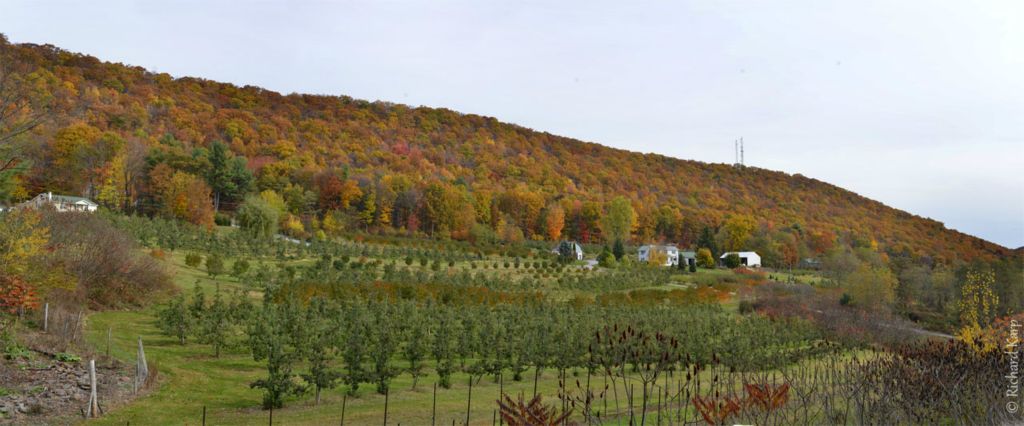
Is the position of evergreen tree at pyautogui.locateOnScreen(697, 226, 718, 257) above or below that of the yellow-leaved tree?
above

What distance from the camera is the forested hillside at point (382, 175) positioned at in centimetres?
4991

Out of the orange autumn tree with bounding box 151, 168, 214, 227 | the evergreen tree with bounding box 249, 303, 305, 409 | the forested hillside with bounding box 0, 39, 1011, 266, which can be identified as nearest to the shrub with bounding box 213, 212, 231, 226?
the forested hillside with bounding box 0, 39, 1011, 266

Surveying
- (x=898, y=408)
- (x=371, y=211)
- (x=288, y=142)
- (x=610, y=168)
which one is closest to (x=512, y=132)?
(x=610, y=168)

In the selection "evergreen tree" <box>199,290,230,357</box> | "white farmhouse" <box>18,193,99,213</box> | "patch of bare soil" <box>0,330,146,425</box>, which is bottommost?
"patch of bare soil" <box>0,330,146,425</box>

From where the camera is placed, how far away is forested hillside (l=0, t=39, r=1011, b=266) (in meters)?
49.9

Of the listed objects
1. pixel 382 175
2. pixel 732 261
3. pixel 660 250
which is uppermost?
pixel 382 175

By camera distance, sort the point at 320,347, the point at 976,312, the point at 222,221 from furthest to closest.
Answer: the point at 222,221 < the point at 976,312 < the point at 320,347

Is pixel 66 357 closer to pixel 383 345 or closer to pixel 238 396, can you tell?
pixel 238 396

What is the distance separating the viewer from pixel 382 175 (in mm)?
74750

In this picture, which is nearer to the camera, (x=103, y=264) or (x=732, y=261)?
(x=103, y=264)

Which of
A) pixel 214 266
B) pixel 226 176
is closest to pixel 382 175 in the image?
pixel 226 176

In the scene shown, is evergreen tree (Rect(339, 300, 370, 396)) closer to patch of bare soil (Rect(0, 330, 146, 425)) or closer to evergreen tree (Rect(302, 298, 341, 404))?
evergreen tree (Rect(302, 298, 341, 404))

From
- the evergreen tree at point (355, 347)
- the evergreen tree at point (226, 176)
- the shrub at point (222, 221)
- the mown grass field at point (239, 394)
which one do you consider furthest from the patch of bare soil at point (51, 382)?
the evergreen tree at point (226, 176)

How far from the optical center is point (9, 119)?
16906mm
